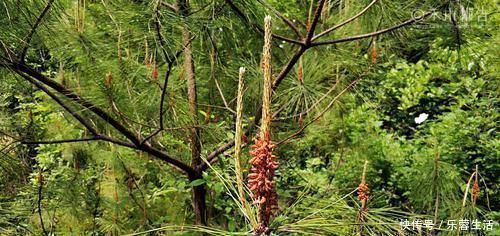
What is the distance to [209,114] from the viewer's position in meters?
1.44

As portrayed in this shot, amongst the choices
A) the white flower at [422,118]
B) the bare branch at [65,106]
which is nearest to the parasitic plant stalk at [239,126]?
the bare branch at [65,106]

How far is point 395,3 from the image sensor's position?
4.26 ft

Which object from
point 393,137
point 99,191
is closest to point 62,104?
point 99,191

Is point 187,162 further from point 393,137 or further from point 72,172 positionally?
point 393,137

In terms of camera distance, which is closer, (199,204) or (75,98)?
(75,98)

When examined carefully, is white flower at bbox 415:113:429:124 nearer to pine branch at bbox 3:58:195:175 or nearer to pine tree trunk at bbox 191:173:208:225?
pine tree trunk at bbox 191:173:208:225

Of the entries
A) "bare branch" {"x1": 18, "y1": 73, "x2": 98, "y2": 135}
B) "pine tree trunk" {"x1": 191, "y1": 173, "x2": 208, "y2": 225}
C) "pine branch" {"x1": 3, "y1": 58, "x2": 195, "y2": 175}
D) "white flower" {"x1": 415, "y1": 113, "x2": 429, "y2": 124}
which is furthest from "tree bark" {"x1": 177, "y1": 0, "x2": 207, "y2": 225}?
"white flower" {"x1": 415, "y1": 113, "x2": 429, "y2": 124}

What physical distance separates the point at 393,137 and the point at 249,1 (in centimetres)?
165

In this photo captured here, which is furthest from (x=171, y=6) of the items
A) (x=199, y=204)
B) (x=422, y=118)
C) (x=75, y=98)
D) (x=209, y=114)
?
(x=422, y=118)

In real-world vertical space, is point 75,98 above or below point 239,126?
above

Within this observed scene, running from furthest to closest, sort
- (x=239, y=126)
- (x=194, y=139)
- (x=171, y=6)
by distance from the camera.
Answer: (x=194, y=139) → (x=171, y=6) → (x=239, y=126)

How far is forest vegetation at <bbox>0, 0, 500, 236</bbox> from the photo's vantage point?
102 cm

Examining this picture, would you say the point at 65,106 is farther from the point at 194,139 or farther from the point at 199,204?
the point at 199,204

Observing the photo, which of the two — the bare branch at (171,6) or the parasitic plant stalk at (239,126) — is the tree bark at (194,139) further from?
the parasitic plant stalk at (239,126)
